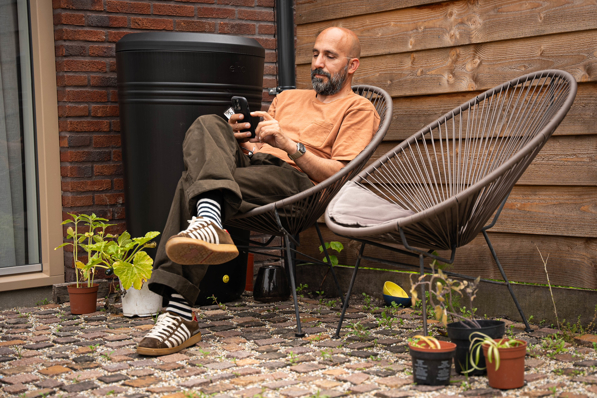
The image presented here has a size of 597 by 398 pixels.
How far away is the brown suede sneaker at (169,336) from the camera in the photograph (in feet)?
7.29

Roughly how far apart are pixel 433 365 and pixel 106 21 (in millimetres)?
2369

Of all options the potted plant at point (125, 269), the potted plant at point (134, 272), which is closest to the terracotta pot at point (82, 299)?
the potted plant at point (125, 269)

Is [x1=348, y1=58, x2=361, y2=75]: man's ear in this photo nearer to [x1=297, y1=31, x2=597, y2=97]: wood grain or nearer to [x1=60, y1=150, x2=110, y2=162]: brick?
[x1=297, y1=31, x2=597, y2=97]: wood grain

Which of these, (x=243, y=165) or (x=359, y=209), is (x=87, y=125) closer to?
(x=243, y=165)

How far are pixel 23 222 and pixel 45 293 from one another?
0.37 metres

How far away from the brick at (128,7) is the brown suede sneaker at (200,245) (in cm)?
159

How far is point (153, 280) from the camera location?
2354 mm

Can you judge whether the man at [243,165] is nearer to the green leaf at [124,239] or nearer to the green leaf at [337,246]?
the green leaf at [124,239]

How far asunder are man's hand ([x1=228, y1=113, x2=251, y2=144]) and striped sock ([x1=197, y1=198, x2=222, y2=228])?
0.50 meters

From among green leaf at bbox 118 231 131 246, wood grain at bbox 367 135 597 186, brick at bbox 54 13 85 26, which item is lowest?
green leaf at bbox 118 231 131 246

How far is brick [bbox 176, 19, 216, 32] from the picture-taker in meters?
3.47

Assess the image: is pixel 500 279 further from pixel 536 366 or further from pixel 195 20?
pixel 195 20

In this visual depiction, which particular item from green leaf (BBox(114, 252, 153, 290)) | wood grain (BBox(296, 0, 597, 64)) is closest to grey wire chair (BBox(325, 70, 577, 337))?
wood grain (BBox(296, 0, 597, 64))

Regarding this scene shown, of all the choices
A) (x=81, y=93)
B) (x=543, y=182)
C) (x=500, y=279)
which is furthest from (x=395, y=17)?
(x=81, y=93)
